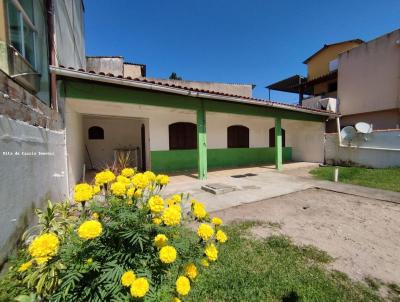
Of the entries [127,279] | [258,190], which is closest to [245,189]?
[258,190]

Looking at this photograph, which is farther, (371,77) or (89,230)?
(371,77)

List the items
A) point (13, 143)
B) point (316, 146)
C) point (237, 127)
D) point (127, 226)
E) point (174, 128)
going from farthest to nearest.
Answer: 1. point (316, 146)
2. point (237, 127)
3. point (174, 128)
4. point (13, 143)
5. point (127, 226)

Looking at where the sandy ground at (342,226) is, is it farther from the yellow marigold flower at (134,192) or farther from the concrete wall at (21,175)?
the concrete wall at (21,175)

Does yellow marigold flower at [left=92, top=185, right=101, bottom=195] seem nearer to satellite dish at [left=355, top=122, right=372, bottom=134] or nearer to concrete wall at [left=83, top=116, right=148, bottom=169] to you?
concrete wall at [left=83, top=116, right=148, bottom=169]

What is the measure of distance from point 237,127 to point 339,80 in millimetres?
8607

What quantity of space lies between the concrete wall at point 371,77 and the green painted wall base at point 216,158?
5019 mm

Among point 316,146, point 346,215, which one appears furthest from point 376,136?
point 346,215

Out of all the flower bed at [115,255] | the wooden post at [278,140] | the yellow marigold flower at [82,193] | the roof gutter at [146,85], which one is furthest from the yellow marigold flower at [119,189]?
the wooden post at [278,140]

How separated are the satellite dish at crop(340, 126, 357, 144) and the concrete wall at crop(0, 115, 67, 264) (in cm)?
1229

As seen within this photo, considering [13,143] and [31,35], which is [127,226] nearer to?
[13,143]

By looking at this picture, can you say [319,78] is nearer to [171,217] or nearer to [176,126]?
[176,126]

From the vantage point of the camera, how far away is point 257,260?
252cm

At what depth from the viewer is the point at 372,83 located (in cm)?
1164

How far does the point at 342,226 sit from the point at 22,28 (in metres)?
6.51
